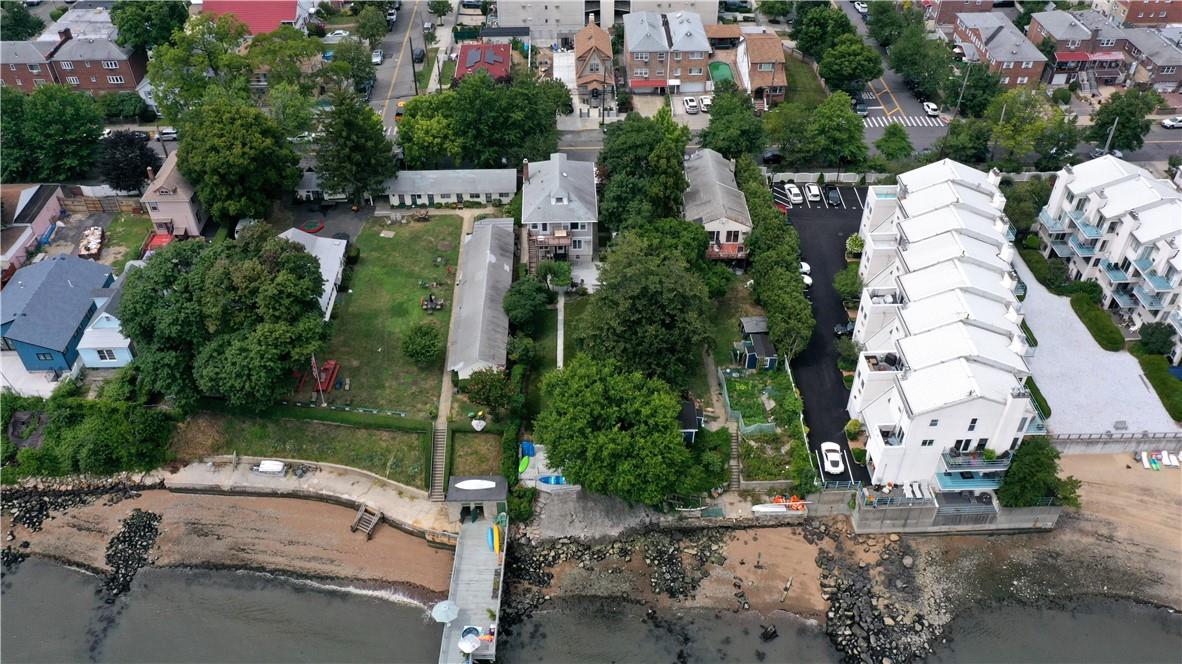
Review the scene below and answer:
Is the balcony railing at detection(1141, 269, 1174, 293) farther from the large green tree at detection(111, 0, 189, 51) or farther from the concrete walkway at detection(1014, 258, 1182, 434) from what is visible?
the large green tree at detection(111, 0, 189, 51)

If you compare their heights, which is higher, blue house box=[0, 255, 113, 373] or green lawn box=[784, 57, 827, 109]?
blue house box=[0, 255, 113, 373]

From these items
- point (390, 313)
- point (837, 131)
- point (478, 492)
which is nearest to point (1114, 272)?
point (837, 131)

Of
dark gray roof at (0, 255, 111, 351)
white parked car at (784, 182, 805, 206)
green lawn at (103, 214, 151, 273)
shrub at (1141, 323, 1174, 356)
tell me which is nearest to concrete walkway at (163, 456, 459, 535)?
dark gray roof at (0, 255, 111, 351)

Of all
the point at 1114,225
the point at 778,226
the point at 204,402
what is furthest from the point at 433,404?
the point at 1114,225

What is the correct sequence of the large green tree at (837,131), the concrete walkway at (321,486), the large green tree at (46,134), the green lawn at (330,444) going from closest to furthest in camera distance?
the concrete walkway at (321,486) → the green lawn at (330,444) → the large green tree at (46,134) → the large green tree at (837,131)

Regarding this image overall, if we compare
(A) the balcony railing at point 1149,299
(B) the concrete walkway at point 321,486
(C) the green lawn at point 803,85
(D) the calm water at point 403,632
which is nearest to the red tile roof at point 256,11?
(C) the green lawn at point 803,85

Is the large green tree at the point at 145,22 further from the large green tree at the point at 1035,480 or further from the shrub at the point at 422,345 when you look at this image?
the large green tree at the point at 1035,480
